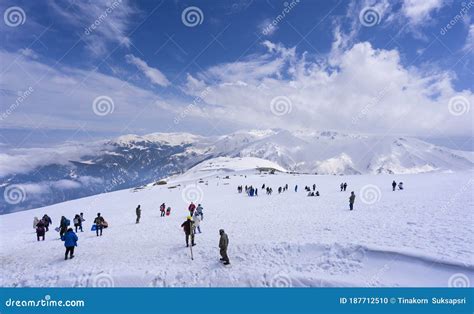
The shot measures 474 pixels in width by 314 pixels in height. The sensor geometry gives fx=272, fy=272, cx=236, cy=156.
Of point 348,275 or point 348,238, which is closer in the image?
point 348,275

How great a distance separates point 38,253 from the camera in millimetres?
18672

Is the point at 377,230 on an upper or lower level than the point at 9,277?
upper

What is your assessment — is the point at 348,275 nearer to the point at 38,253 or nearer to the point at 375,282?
the point at 375,282

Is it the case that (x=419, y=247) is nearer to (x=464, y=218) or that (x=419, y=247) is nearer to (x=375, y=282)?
(x=375, y=282)

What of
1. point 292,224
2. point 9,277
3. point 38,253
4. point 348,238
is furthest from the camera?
point 292,224

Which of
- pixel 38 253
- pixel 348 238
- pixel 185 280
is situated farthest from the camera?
pixel 38 253

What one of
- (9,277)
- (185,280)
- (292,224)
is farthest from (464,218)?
(9,277)

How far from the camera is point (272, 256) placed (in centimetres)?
1502
